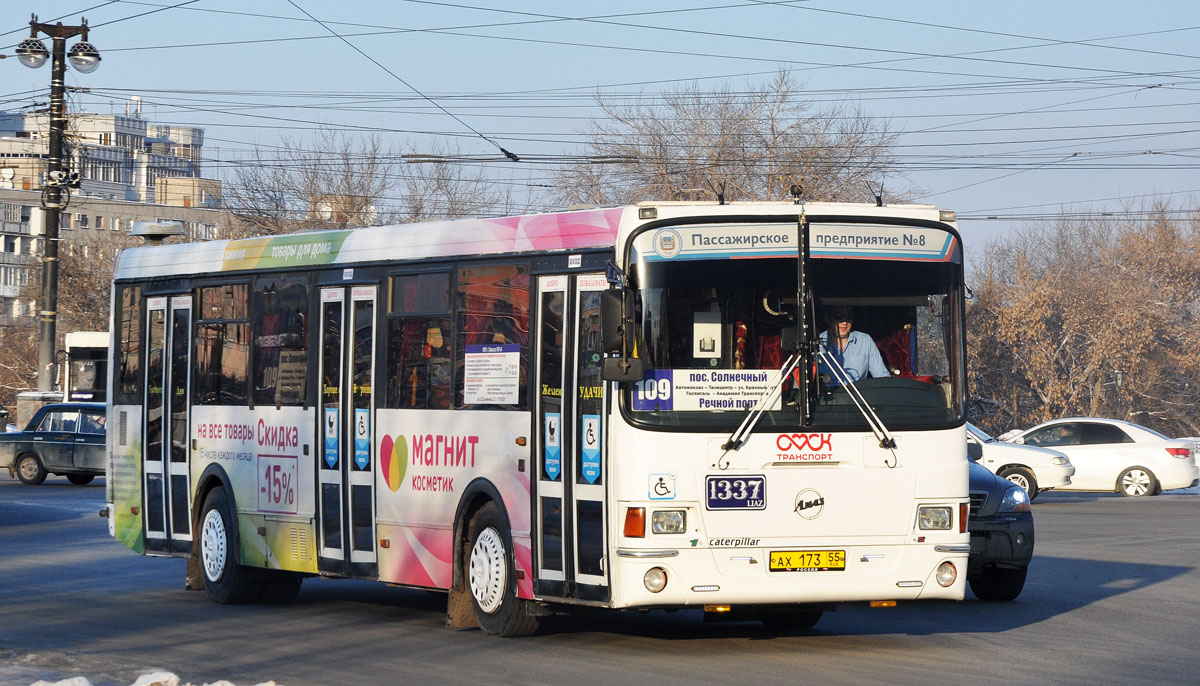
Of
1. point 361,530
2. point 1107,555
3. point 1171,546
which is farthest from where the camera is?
point 1171,546

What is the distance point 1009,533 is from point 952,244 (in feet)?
13.4

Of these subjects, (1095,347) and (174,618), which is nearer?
(174,618)

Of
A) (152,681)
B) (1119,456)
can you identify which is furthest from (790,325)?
(1119,456)

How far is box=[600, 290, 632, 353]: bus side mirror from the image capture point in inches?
408

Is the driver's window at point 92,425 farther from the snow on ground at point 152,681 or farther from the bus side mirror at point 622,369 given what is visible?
the bus side mirror at point 622,369

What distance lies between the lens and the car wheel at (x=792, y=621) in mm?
12703

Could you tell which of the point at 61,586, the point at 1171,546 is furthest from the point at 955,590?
the point at 1171,546

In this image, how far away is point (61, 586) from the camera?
1647 cm

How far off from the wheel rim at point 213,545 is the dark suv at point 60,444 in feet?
69.1

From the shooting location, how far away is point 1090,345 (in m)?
56.1

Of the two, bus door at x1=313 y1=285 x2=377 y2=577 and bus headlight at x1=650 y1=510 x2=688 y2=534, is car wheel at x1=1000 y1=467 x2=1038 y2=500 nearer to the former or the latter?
bus door at x1=313 y1=285 x2=377 y2=577

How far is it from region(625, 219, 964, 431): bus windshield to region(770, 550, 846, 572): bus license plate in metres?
0.77

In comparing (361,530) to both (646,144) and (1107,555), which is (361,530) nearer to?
(1107,555)

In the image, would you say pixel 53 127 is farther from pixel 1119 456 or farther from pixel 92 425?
pixel 1119 456
